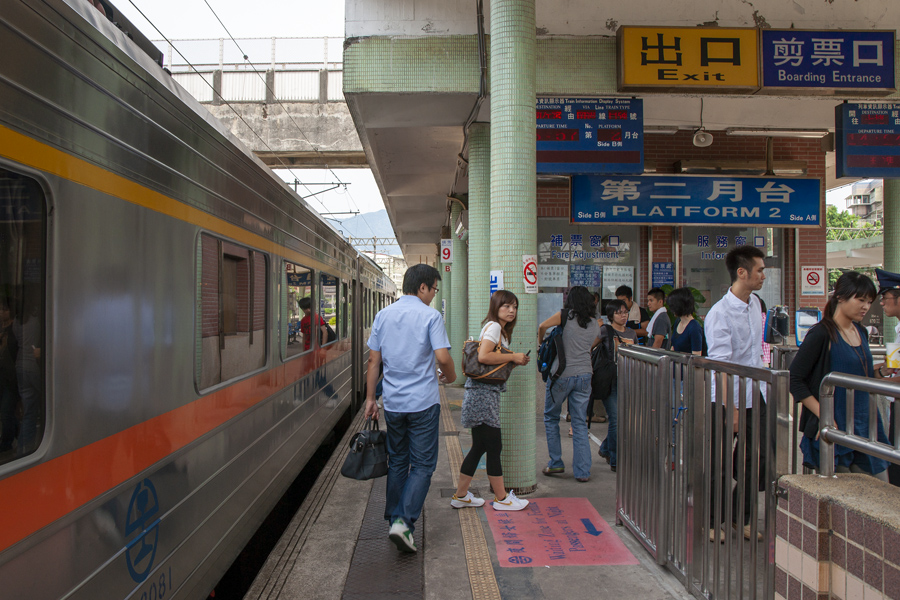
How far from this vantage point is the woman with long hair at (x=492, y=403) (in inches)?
165

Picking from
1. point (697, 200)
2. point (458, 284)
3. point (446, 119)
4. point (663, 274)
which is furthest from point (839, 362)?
point (458, 284)

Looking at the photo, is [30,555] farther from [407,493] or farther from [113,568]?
[407,493]

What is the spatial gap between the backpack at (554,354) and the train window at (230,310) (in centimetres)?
218

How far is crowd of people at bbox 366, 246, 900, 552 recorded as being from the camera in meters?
3.06

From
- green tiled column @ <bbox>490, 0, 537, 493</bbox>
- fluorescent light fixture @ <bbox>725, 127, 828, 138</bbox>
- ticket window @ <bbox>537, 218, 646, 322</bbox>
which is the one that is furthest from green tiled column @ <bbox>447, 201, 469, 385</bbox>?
green tiled column @ <bbox>490, 0, 537, 493</bbox>

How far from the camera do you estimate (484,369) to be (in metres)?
4.23

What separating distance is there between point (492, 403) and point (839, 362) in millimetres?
2007

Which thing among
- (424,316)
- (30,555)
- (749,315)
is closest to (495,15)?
(424,316)

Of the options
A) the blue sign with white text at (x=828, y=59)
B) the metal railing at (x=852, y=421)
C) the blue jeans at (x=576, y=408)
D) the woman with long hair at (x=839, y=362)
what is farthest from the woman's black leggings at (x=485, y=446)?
the blue sign with white text at (x=828, y=59)

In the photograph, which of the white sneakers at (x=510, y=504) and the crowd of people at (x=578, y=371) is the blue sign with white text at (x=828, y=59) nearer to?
the crowd of people at (x=578, y=371)

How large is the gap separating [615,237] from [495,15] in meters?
4.76

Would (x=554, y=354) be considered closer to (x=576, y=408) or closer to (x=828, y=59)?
(x=576, y=408)

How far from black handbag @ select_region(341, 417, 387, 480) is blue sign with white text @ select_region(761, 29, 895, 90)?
4680 mm

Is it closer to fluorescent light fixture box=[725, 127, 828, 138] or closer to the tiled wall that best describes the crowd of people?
the tiled wall
